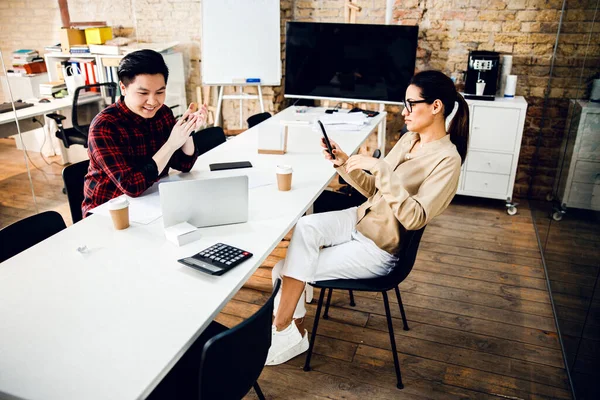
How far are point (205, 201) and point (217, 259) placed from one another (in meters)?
0.29

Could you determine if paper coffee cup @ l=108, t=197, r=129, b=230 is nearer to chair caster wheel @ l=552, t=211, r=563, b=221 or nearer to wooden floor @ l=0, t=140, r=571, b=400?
wooden floor @ l=0, t=140, r=571, b=400

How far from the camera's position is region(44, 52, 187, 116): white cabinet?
5012mm

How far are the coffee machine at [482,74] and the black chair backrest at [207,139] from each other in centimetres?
216

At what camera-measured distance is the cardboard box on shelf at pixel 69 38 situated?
16.4ft

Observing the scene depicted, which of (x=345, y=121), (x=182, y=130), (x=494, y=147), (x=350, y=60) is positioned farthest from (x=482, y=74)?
(x=182, y=130)

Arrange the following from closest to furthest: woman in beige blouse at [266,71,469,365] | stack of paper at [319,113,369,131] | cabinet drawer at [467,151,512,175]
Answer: woman in beige blouse at [266,71,469,365] → stack of paper at [319,113,369,131] → cabinet drawer at [467,151,512,175]

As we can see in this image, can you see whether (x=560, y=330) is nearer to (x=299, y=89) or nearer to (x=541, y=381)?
(x=541, y=381)

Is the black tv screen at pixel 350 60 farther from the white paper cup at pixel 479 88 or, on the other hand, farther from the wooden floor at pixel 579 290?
the wooden floor at pixel 579 290

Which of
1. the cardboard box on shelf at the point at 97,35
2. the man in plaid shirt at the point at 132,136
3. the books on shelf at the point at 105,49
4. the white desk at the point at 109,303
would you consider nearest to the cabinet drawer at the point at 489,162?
the white desk at the point at 109,303

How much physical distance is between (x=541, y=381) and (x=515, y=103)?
7.82ft

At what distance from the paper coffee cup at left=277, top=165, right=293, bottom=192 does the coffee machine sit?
7.94 ft

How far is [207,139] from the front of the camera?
10.5ft

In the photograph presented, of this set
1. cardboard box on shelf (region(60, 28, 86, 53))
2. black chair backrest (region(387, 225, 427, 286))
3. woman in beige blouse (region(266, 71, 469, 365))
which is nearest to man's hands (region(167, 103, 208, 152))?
woman in beige blouse (region(266, 71, 469, 365))

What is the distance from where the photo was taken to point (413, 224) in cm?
185
